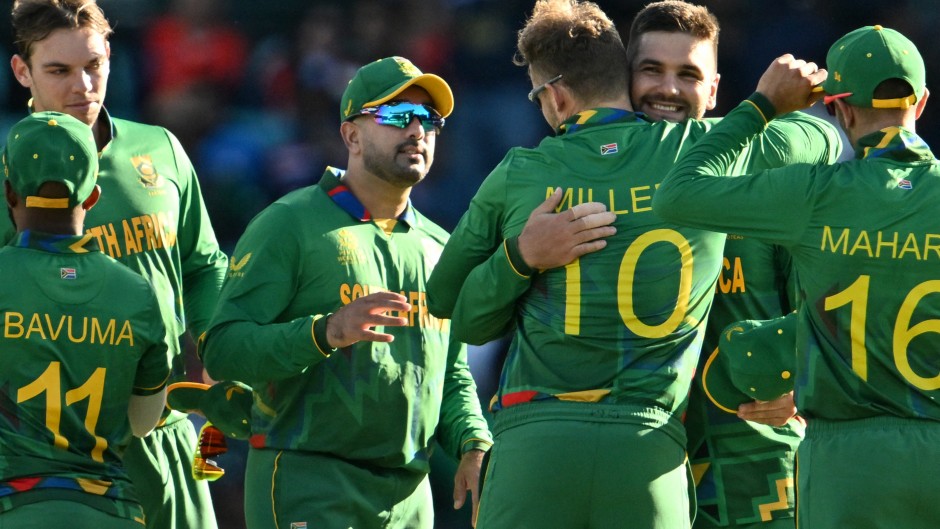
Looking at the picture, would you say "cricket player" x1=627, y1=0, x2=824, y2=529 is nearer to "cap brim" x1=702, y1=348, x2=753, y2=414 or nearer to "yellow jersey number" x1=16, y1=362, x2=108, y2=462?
"cap brim" x1=702, y1=348, x2=753, y2=414

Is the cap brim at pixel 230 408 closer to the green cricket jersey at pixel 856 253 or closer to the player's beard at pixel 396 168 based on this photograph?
the player's beard at pixel 396 168

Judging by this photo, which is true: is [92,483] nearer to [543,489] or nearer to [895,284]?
[543,489]

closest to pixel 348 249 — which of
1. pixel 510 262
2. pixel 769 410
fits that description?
pixel 510 262

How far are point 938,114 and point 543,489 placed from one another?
20.6ft

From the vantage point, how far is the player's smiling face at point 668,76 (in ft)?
→ 15.5

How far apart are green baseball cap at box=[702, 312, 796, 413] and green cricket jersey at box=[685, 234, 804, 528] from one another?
31 cm

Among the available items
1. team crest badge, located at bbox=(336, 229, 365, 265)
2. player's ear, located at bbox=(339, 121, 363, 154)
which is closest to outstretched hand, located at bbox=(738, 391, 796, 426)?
team crest badge, located at bbox=(336, 229, 365, 265)

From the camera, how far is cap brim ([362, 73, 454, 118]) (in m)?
5.25

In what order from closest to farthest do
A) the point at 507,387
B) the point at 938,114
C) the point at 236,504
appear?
the point at 507,387
the point at 236,504
the point at 938,114

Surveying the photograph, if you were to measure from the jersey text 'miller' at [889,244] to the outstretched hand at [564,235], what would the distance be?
707 millimetres

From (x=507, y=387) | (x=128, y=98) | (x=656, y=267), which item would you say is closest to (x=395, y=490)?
(x=507, y=387)

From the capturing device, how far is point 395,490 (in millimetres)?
5023

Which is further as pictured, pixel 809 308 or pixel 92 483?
pixel 92 483

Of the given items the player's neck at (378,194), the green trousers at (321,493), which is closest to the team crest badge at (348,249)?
the player's neck at (378,194)
